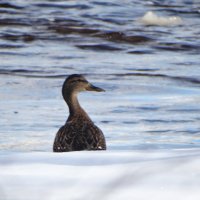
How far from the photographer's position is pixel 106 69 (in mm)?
13969

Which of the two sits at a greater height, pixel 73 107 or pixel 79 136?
pixel 79 136

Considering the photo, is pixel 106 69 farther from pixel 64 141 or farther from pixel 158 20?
pixel 64 141

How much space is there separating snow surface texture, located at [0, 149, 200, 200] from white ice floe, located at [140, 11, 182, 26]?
16190 millimetres

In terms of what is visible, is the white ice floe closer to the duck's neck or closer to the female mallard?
the duck's neck

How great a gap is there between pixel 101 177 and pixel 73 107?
Result: 7.51 meters

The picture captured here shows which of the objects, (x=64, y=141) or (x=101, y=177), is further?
(x=64, y=141)

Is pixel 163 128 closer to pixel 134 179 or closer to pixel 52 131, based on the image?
pixel 52 131

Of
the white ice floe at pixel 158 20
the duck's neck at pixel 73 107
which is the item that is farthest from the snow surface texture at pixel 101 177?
the white ice floe at pixel 158 20

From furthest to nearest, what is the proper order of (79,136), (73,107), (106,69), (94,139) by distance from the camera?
(106,69) → (73,107) → (79,136) → (94,139)

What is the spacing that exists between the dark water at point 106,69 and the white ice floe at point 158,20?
7.5 inches

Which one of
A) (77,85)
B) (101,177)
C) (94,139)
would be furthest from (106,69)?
(101,177)

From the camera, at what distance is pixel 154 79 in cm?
1323

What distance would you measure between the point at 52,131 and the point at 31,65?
4605 millimetres

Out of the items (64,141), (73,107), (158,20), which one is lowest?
(158,20)
